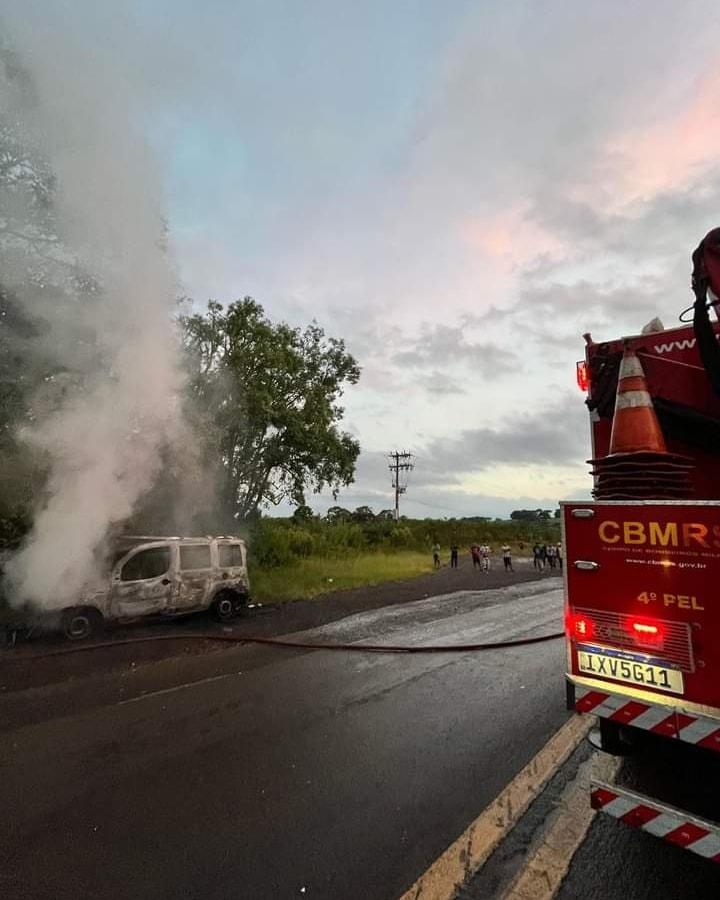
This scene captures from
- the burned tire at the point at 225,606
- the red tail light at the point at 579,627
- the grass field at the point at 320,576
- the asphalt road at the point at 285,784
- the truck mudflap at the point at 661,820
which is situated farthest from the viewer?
the grass field at the point at 320,576

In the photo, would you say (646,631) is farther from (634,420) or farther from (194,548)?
(194,548)

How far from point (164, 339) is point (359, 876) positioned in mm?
10333

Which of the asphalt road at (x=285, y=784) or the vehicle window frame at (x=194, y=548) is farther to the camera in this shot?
the vehicle window frame at (x=194, y=548)

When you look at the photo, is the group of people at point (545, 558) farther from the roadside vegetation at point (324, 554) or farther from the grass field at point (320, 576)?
the grass field at point (320, 576)

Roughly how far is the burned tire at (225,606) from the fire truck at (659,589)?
8384 mm

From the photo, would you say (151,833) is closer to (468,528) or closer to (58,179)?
(58,179)

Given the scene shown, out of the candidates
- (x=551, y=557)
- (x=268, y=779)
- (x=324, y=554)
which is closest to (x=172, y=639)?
(x=268, y=779)

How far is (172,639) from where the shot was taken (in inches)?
335

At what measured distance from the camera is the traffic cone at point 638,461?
2.92 metres

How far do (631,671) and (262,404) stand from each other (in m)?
13.3

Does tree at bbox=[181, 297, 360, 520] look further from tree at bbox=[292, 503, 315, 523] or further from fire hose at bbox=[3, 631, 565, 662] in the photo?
fire hose at bbox=[3, 631, 565, 662]

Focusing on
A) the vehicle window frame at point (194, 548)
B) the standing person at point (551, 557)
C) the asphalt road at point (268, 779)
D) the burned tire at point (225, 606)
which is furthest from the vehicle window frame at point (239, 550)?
the standing person at point (551, 557)

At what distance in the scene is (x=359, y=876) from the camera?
2688 millimetres

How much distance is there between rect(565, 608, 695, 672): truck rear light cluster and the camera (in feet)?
8.36
